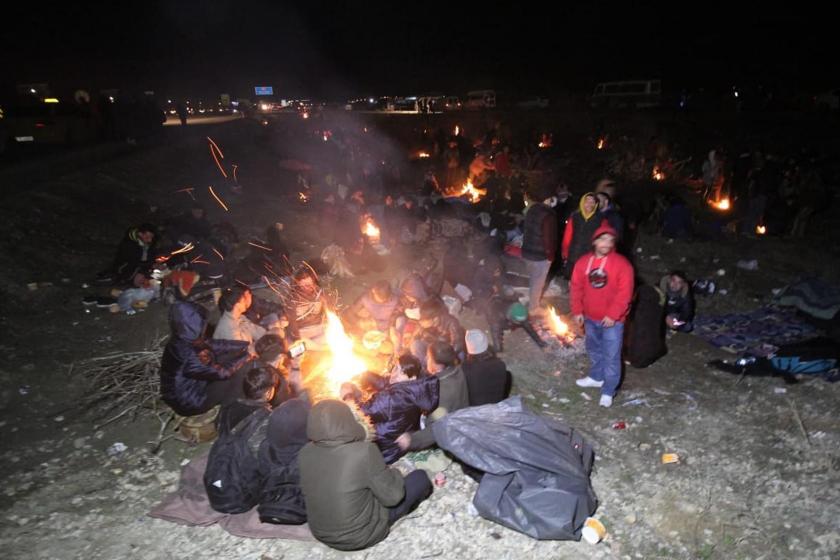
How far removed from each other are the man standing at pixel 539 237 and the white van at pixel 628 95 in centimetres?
2454

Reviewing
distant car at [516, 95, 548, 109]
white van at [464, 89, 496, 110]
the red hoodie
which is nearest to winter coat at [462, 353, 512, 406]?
the red hoodie

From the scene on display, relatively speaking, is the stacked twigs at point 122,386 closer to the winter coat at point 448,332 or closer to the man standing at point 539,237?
the winter coat at point 448,332

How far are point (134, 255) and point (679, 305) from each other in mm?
9979

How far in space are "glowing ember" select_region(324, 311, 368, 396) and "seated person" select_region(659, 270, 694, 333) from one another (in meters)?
4.98

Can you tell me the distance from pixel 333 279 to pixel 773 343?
773cm

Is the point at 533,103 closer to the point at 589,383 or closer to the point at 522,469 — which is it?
the point at 589,383

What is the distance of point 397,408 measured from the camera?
4.68 meters

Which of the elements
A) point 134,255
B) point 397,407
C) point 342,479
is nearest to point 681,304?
point 397,407

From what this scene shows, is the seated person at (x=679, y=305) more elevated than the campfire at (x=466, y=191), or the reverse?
Answer: the campfire at (x=466, y=191)

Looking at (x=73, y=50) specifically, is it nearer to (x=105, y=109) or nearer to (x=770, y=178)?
(x=105, y=109)

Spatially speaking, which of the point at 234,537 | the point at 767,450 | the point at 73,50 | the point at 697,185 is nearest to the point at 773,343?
the point at 767,450

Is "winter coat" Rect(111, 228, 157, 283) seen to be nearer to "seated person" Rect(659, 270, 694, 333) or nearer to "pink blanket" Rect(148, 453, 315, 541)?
"pink blanket" Rect(148, 453, 315, 541)

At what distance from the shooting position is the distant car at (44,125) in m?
18.3

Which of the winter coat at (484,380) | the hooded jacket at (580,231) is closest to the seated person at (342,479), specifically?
the winter coat at (484,380)
